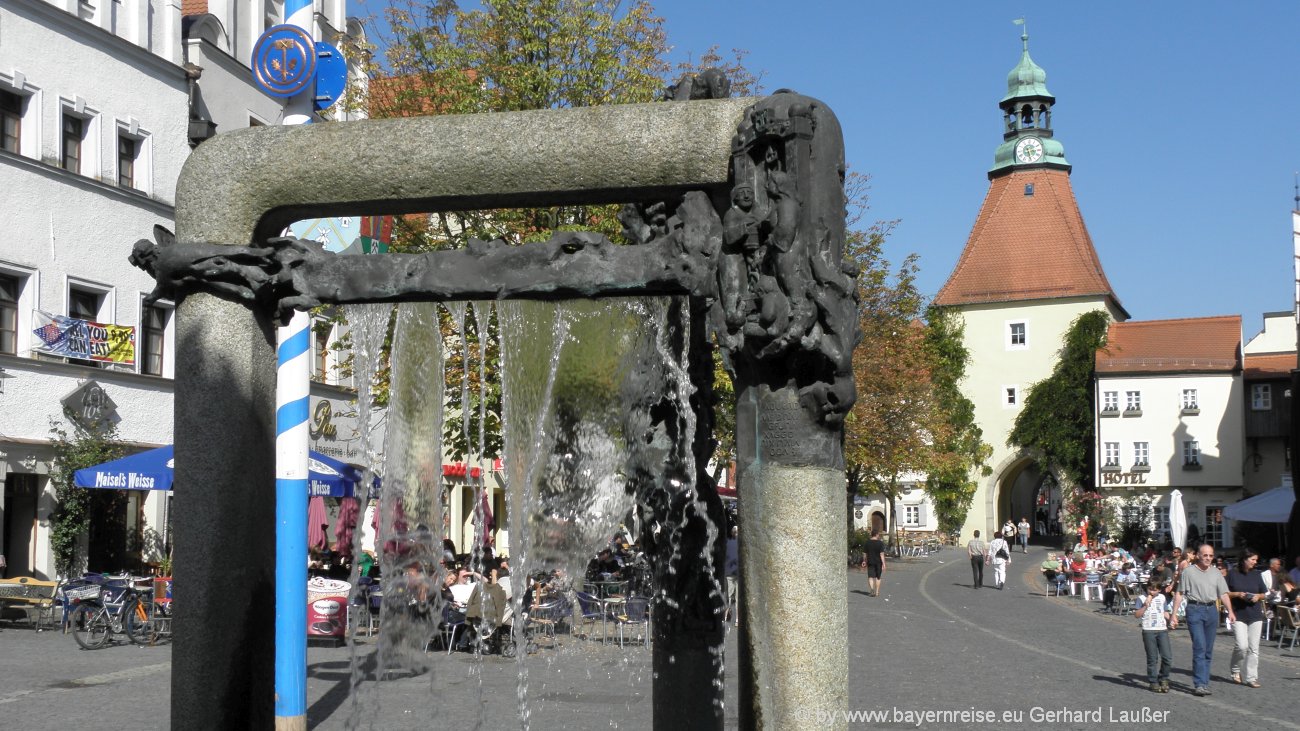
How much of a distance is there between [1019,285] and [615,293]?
246ft

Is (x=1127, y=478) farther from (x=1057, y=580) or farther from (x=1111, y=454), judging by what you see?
(x=1057, y=580)

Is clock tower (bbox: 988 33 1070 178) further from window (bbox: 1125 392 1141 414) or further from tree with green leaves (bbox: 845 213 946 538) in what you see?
tree with green leaves (bbox: 845 213 946 538)

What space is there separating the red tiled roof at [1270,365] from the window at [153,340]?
167 ft

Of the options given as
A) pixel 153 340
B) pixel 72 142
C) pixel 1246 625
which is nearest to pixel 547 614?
pixel 1246 625

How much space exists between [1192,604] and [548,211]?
9.04 m

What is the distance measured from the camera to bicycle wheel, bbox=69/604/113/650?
54.6ft

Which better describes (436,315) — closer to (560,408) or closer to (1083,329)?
(560,408)

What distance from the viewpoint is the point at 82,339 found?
24.1m

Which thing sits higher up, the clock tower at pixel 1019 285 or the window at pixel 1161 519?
the clock tower at pixel 1019 285

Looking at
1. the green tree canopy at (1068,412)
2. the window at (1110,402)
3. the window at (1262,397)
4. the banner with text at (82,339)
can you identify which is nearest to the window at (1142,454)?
the window at (1110,402)

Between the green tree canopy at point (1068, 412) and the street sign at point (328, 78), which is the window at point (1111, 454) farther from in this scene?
the street sign at point (328, 78)

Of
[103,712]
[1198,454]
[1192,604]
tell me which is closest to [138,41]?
[103,712]

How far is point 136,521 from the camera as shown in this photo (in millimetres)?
25531

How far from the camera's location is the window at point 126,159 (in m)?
26.0
